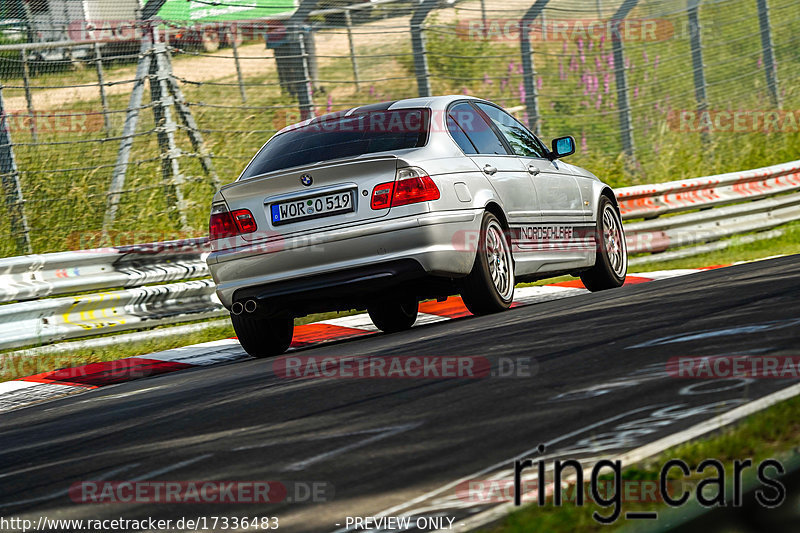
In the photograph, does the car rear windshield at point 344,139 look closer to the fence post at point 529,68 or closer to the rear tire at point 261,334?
the rear tire at point 261,334

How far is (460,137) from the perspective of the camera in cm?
769

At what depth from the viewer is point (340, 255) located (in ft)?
22.7

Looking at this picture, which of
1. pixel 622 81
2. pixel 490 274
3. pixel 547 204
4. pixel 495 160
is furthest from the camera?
pixel 622 81

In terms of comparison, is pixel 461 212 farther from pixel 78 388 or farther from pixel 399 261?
pixel 78 388

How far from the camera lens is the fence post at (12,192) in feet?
33.9

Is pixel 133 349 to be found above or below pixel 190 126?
below

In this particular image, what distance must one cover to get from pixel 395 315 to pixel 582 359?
155 inches

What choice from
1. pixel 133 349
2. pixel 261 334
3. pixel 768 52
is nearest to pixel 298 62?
pixel 133 349

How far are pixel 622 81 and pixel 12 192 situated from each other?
29.3 ft

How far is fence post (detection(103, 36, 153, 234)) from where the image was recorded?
1122 cm

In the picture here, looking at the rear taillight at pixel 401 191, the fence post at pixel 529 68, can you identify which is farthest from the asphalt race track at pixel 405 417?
the fence post at pixel 529 68

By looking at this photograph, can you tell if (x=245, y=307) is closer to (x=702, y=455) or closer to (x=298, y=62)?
(x=702, y=455)

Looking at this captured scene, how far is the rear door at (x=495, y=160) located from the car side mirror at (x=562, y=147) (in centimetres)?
57

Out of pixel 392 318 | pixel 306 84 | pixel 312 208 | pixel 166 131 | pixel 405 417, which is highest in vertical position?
pixel 306 84
